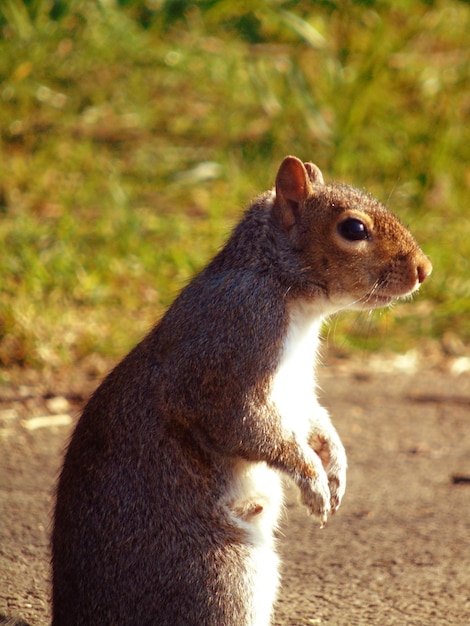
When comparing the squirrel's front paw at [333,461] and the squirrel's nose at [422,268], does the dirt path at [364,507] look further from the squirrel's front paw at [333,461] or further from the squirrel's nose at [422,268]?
the squirrel's nose at [422,268]

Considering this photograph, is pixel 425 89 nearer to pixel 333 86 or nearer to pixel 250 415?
pixel 333 86

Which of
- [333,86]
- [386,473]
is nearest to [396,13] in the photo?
[333,86]

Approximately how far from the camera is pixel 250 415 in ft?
10.0

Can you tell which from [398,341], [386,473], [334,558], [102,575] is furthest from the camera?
[398,341]

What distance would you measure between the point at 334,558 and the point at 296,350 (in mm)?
960

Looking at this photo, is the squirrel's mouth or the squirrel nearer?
the squirrel

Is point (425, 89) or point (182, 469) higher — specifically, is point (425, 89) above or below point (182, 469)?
above

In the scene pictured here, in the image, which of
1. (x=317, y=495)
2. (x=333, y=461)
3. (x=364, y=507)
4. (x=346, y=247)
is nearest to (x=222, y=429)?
(x=317, y=495)

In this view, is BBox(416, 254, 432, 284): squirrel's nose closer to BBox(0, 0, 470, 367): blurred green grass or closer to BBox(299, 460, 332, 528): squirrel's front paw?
BBox(299, 460, 332, 528): squirrel's front paw

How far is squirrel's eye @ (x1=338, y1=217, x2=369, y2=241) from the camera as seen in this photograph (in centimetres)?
333

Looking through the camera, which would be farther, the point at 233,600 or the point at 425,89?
the point at 425,89

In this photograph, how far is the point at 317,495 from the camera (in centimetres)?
315

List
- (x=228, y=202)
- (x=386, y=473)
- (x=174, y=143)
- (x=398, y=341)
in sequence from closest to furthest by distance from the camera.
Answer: (x=386, y=473) < (x=398, y=341) < (x=228, y=202) < (x=174, y=143)

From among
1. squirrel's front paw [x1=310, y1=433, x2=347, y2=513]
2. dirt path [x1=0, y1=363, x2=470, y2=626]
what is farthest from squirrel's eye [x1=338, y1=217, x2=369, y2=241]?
dirt path [x1=0, y1=363, x2=470, y2=626]
